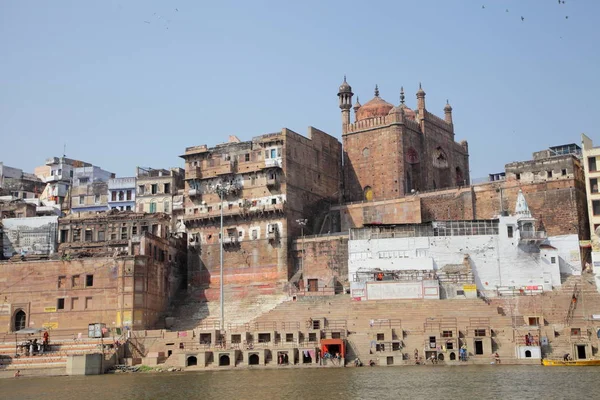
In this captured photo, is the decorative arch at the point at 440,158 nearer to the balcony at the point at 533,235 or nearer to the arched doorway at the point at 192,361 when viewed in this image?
the balcony at the point at 533,235

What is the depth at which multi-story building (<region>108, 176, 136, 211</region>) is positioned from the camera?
75688 millimetres

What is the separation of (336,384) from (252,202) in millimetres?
31399

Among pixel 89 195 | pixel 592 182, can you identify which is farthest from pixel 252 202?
pixel 592 182

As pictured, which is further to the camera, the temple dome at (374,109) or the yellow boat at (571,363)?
the temple dome at (374,109)

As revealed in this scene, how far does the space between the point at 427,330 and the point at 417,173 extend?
25.2 metres

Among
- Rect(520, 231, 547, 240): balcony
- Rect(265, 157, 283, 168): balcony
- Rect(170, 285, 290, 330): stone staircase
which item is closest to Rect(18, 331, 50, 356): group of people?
Rect(170, 285, 290, 330): stone staircase

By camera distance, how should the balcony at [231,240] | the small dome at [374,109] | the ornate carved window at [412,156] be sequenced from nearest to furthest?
the balcony at [231,240] < the ornate carved window at [412,156] < the small dome at [374,109]

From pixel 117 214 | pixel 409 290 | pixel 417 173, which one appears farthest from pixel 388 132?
pixel 117 214

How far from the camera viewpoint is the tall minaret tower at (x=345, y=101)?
232ft

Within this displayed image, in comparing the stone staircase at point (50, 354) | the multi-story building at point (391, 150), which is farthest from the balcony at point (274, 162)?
the stone staircase at point (50, 354)

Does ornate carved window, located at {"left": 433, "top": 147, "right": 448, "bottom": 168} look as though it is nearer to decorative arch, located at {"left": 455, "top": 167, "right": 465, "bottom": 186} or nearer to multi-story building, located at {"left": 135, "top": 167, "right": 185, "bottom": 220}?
decorative arch, located at {"left": 455, "top": 167, "right": 465, "bottom": 186}

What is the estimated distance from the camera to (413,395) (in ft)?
97.8

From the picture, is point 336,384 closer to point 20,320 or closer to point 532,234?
point 532,234

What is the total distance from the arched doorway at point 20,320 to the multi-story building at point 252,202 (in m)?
13.3
